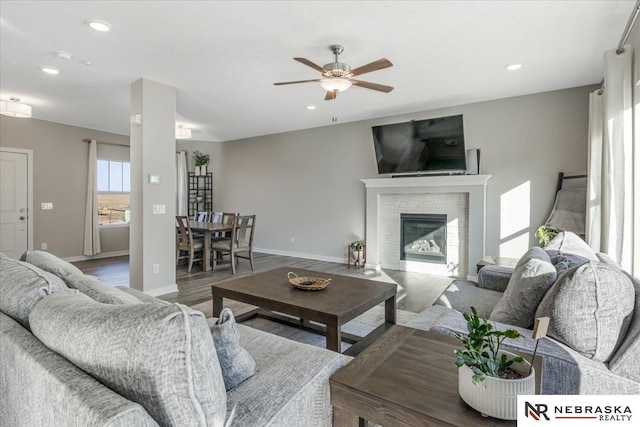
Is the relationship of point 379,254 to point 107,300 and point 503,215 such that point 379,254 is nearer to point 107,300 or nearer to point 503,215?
point 503,215

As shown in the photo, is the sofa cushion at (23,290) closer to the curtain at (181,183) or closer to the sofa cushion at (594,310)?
the sofa cushion at (594,310)

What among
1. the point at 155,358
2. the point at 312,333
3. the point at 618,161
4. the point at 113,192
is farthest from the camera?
the point at 113,192

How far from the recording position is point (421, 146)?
518cm

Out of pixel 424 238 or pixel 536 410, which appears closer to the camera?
pixel 536 410

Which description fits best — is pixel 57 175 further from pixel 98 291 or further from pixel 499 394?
pixel 499 394

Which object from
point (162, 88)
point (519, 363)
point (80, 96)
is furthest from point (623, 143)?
point (80, 96)

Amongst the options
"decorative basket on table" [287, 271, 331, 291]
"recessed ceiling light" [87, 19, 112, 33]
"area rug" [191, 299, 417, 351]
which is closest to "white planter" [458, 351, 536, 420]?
"decorative basket on table" [287, 271, 331, 291]

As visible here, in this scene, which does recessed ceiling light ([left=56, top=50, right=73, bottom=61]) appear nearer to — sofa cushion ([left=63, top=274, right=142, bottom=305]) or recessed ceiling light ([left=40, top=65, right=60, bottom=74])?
recessed ceiling light ([left=40, top=65, right=60, bottom=74])

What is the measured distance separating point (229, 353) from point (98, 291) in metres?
0.70

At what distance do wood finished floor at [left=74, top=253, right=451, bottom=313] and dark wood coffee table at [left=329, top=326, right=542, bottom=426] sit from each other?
2.25 m

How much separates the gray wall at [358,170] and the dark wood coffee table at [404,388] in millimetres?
4159

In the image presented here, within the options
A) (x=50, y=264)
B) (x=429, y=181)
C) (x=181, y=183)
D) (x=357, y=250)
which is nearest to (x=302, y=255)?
(x=357, y=250)

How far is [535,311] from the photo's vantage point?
1.65 meters

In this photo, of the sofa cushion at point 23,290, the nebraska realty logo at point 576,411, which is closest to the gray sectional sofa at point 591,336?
the nebraska realty logo at point 576,411
